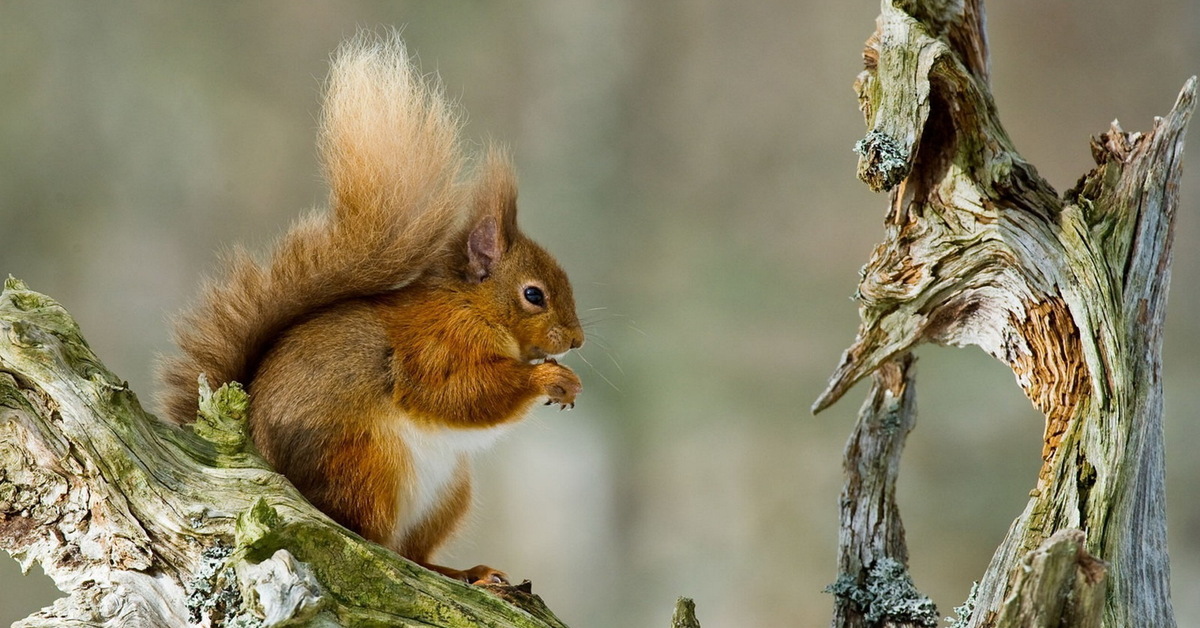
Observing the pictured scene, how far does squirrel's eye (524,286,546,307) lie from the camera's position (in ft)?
5.61

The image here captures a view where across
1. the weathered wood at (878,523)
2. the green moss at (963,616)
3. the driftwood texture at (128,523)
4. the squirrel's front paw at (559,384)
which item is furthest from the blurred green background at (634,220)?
the driftwood texture at (128,523)

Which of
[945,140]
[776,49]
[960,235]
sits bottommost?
[960,235]

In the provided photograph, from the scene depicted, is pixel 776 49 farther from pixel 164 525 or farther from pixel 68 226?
pixel 164 525

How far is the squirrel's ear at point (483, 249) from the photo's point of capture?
5.64 feet

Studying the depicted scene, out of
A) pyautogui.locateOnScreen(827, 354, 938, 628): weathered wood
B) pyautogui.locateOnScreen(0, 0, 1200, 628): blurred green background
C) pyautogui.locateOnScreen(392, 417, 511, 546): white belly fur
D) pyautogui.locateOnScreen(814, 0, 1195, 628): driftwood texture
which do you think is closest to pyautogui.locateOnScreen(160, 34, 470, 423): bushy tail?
pyautogui.locateOnScreen(392, 417, 511, 546): white belly fur

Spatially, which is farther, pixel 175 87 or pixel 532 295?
pixel 175 87

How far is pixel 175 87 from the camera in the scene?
3.19 meters

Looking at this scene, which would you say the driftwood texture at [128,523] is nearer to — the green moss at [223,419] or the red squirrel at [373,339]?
the green moss at [223,419]

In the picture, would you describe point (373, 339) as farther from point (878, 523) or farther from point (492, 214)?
point (878, 523)

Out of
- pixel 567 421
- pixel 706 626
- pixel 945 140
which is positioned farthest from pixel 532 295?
pixel 706 626

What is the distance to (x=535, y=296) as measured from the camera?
1.72 m

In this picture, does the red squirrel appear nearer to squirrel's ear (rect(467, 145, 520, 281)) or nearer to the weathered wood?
squirrel's ear (rect(467, 145, 520, 281))

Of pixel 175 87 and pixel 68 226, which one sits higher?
pixel 175 87

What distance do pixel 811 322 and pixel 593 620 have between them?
113 centimetres
